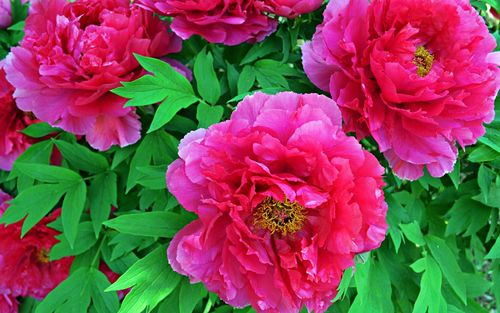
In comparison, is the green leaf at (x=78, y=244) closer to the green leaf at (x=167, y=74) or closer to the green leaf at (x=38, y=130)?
the green leaf at (x=38, y=130)

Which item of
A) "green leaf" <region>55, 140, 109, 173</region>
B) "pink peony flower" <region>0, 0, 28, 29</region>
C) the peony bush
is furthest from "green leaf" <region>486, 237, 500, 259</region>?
"pink peony flower" <region>0, 0, 28, 29</region>

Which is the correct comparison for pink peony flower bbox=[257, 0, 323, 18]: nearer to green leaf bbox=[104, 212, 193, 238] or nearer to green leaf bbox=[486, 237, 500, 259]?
green leaf bbox=[104, 212, 193, 238]

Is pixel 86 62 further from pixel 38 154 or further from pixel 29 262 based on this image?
pixel 29 262

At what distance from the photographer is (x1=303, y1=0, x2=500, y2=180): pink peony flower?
2.91 ft

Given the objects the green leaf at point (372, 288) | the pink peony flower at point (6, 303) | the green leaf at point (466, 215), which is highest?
the green leaf at point (466, 215)

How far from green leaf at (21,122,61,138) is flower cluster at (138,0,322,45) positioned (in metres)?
0.38

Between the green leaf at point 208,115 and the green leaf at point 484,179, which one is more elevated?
the green leaf at point 208,115

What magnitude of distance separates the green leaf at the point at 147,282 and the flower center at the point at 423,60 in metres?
0.58

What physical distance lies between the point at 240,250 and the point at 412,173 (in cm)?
35

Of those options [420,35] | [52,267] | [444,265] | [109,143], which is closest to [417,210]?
[444,265]

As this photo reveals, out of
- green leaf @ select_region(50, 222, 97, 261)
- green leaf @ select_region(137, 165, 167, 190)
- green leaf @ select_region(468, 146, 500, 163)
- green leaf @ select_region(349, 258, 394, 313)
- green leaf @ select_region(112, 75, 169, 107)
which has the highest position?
green leaf @ select_region(112, 75, 169, 107)

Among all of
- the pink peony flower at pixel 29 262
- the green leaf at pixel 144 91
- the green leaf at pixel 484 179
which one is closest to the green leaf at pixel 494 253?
the green leaf at pixel 484 179

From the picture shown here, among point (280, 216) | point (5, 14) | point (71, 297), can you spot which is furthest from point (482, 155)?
point (5, 14)

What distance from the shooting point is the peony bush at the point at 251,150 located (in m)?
0.81
